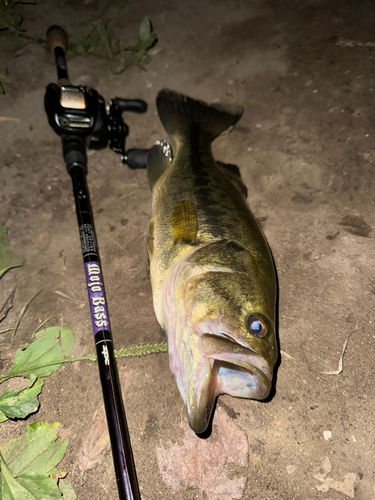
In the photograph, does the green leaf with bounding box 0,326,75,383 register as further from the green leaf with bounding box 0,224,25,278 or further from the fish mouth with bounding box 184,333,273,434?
the fish mouth with bounding box 184,333,273,434

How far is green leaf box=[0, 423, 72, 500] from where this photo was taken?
1997 millimetres

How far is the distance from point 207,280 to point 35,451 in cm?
152

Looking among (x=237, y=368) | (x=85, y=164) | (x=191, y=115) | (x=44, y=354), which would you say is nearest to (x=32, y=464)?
(x=44, y=354)

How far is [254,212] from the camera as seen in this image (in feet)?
10.1

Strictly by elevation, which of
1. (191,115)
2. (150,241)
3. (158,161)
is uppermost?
(191,115)

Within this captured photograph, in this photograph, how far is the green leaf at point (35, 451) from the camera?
207cm

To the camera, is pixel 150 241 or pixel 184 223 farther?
pixel 150 241

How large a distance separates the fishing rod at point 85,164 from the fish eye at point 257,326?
2.84 feet

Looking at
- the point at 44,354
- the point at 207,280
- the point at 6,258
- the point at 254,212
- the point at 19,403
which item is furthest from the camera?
the point at 254,212

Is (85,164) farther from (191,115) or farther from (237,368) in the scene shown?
(237,368)

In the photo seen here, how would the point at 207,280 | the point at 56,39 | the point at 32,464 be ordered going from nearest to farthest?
the point at 207,280 → the point at 32,464 → the point at 56,39

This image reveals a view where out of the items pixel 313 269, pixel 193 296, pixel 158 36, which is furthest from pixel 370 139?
pixel 158 36

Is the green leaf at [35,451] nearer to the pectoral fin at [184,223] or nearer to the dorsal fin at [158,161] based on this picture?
the pectoral fin at [184,223]

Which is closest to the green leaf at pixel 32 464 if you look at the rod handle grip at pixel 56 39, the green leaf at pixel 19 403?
the green leaf at pixel 19 403
